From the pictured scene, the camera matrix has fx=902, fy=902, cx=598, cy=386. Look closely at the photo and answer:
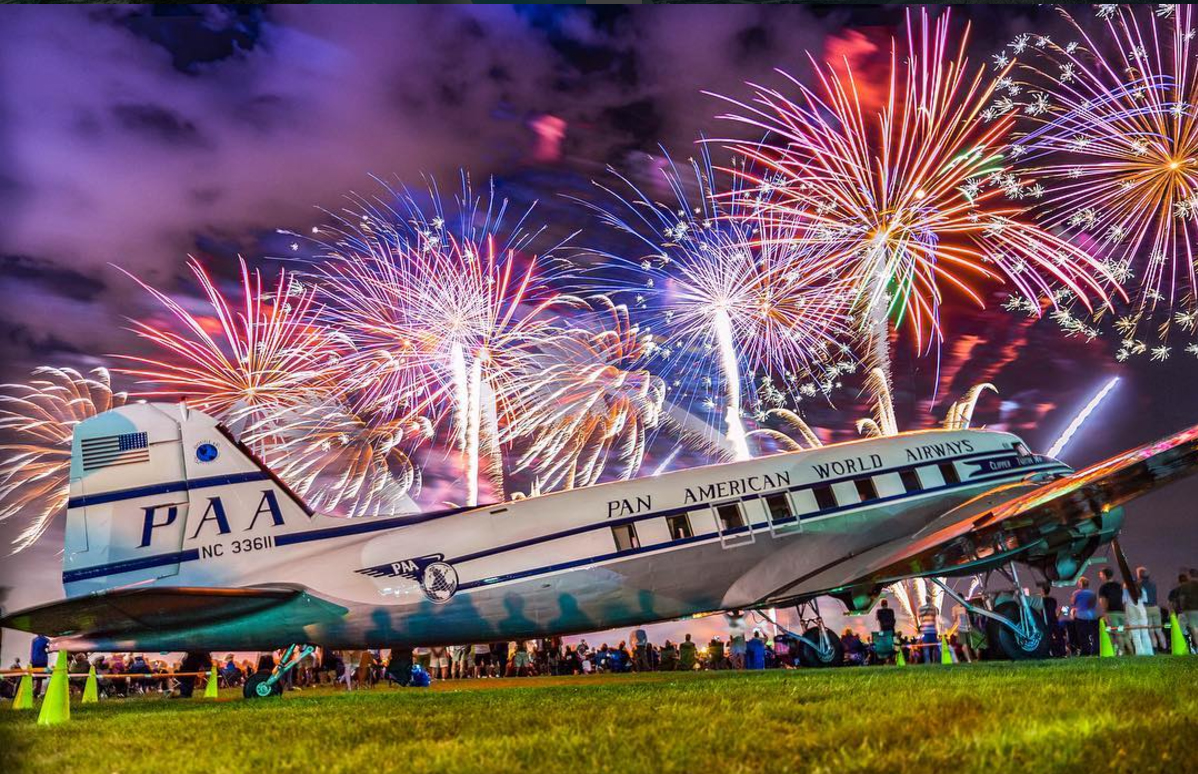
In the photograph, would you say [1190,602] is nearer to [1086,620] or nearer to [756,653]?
[1086,620]

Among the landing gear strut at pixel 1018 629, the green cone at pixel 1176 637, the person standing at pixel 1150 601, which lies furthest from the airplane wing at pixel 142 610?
the person standing at pixel 1150 601

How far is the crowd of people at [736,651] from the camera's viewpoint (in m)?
19.0

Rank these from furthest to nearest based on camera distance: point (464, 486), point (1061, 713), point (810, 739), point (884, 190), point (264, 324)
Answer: point (464, 486) → point (264, 324) → point (884, 190) → point (1061, 713) → point (810, 739)

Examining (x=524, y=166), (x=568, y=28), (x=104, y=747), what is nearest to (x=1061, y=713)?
(x=104, y=747)

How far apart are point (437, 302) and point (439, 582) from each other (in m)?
15.2

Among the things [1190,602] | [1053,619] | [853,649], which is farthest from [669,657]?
[1190,602]

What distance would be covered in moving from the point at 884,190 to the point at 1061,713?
775 inches

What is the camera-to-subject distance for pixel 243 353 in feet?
88.0

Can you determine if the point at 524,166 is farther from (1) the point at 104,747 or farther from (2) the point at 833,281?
(1) the point at 104,747

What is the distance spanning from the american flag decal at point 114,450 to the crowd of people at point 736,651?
3.08m

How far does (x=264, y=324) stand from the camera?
2694 centimetres

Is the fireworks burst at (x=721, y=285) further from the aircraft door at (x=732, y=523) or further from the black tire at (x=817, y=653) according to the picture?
the aircraft door at (x=732, y=523)

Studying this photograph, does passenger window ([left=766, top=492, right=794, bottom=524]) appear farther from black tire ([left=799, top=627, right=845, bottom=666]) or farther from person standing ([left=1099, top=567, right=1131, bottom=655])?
person standing ([left=1099, top=567, right=1131, bottom=655])

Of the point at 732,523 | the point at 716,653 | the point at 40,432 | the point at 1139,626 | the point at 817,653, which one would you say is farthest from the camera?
the point at 716,653
